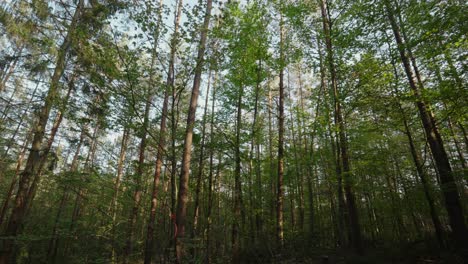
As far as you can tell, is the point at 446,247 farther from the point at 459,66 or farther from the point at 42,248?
the point at 42,248

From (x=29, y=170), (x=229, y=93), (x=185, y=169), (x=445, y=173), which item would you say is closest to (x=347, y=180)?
(x=445, y=173)

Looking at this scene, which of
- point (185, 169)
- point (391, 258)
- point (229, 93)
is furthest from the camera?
point (229, 93)

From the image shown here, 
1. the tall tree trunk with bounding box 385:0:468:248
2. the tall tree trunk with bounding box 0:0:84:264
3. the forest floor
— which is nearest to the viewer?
the forest floor

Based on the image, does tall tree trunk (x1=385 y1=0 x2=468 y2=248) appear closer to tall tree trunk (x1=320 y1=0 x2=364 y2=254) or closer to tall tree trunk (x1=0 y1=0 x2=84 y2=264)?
tall tree trunk (x1=320 y1=0 x2=364 y2=254)

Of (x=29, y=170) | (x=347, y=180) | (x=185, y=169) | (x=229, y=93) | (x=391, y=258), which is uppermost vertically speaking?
(x=229, y=93)

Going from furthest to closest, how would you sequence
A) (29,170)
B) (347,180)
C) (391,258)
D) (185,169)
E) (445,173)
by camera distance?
(347,180)
(391,258)
(29,170)
(445,173)
(185,169)

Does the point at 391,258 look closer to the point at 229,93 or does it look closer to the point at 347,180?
the point at 347,180

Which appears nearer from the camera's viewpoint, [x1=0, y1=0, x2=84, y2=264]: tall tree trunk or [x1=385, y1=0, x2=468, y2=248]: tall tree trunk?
[x1=385, y1=0, x2=468, y2=248]: tall tree trunk

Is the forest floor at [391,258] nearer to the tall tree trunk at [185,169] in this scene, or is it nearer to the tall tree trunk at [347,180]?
the tall tree trunk at [347,180]

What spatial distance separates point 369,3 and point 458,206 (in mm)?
6478

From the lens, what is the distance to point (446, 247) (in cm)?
655

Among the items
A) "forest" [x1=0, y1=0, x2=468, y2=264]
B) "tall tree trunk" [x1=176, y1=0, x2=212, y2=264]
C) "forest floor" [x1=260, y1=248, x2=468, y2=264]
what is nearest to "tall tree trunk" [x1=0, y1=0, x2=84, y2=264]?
"forest" [x1=0, y1=0, x2=468, y2=264]

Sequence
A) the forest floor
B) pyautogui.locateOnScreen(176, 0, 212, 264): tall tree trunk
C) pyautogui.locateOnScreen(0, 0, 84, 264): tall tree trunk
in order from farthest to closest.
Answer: pyautogui.locateOnScreen(0, 0, 84, 264): tall tree trunk < the forest floor < pyautogui.locateOnScreen(176, 0, 212, 264): tall tree trunk

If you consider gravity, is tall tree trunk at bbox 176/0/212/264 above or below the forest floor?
above
